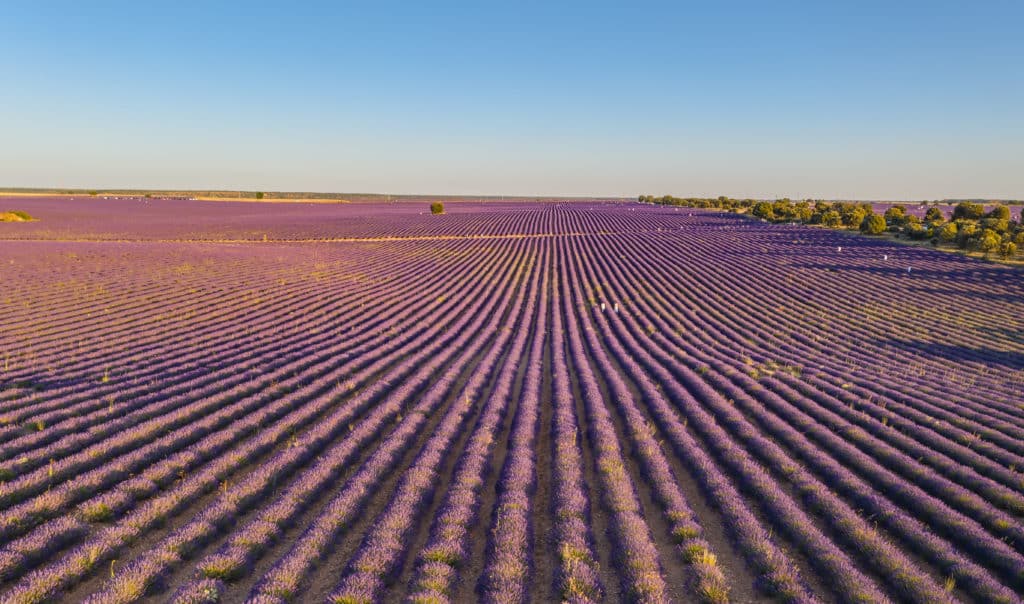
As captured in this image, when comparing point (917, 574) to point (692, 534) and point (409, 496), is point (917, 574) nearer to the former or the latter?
point (692, 534)

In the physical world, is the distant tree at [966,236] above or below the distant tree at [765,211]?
below

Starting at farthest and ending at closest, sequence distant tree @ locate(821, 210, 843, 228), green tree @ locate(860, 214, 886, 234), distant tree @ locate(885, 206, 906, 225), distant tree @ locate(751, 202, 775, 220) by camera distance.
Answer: distant tree @ locate(751, 202, 775, 220) → distant tree @ locate(821, 210, 843, 228) → distant tree @ locate(885, 206, 906, 225) → green tree @ locate(860, 214, 886, 234)

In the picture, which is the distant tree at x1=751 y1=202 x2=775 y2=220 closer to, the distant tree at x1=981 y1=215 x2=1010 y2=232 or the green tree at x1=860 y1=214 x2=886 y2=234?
the green tree at x1=860 y1=214 x2=886 y2=234

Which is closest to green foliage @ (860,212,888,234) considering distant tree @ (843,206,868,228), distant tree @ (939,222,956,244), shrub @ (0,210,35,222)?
distant tree @ (939,222,956,244)

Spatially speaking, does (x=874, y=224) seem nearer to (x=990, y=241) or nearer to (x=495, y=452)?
(x=990, y=241)

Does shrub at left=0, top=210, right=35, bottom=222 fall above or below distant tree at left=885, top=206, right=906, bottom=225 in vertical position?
below

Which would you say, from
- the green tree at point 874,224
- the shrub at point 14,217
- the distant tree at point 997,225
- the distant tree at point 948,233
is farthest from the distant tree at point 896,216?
the shrub at point 14,217

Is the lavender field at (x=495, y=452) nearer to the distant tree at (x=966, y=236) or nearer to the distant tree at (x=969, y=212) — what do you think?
the distant tree at (x=966, y=236)

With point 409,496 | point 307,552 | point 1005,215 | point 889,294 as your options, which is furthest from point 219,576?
point 1005,215
